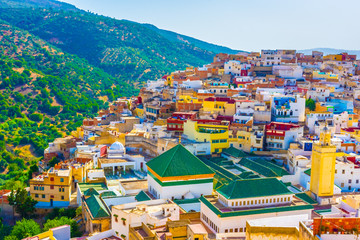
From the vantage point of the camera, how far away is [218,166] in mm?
31375

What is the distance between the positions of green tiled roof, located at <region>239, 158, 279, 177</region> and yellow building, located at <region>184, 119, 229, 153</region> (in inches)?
127

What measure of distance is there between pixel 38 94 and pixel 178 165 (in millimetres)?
53436

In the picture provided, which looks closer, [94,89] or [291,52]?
[291,52]

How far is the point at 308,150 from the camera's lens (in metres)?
32.8

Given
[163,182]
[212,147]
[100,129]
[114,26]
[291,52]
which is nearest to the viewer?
[163,182]

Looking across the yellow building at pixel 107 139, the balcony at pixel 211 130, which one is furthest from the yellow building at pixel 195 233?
the yellow building at pixel 107 139

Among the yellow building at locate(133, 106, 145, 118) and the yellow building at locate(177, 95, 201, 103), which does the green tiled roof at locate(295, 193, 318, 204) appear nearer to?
the yellow building at locate(177, 95, 201, 103)

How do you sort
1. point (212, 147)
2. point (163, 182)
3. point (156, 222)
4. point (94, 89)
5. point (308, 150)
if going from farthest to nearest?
point (94, 89), point (212, 147), point (308, 150), point (163, 182), point (156, 222)

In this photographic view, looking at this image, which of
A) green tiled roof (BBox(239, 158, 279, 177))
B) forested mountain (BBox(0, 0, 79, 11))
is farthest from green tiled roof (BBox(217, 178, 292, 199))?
forested mountain (BBox(0, 0, 79, 11))

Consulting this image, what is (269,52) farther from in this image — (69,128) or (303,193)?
(303,193)

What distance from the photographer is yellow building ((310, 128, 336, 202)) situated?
26.2 m

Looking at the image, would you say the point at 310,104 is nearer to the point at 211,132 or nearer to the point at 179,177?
the point at 211,132

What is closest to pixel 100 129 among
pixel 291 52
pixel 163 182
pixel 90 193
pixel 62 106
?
pixel 90 193

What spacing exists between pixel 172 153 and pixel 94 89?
60304 millimetres
